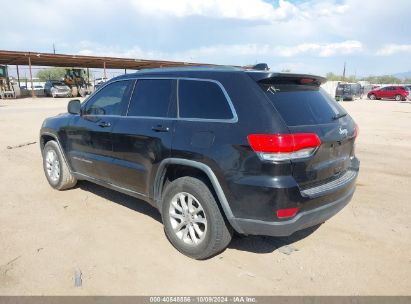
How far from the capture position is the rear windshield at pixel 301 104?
312 cm

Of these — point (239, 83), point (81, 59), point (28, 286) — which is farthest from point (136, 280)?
point (81, 59)

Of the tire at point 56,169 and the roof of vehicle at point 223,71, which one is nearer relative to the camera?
the roof of vehicle at point 223,71

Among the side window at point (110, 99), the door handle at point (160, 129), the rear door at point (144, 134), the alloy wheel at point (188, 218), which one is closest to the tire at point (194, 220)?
the alloy wheel at point (188, 218)

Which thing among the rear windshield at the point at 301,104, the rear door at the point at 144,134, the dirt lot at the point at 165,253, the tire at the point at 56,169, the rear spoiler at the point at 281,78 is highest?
the rear spoiler at the point at 281,78

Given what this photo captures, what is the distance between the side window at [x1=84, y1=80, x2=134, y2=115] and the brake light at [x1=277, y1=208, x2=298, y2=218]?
2267 mm

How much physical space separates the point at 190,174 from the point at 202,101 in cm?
71

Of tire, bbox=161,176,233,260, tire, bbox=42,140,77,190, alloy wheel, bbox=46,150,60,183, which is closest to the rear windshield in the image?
tire, bbox=161,176,233,260

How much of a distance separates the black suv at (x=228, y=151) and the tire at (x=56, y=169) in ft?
4.17

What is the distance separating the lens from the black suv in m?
2.96

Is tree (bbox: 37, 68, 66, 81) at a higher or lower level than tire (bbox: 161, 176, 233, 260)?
lower

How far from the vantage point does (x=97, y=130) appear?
4.49 meters

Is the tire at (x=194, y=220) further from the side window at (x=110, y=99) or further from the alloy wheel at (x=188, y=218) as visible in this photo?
the side window at (x=110, y=99)

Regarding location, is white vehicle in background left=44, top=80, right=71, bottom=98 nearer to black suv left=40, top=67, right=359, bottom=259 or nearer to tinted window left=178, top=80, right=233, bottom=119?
black suv left=40, top=67, right=359, bottom=259

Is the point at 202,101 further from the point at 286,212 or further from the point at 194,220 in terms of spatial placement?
the point at 286,212
